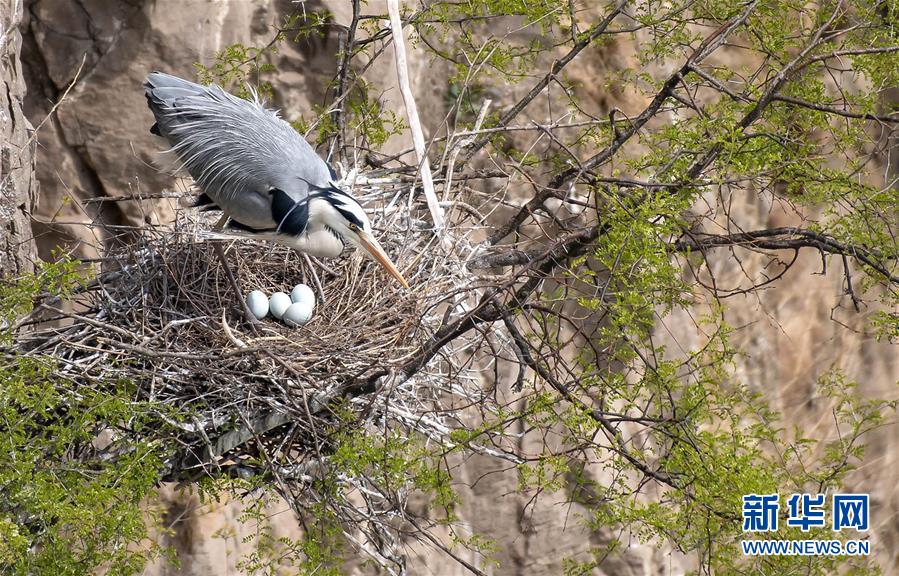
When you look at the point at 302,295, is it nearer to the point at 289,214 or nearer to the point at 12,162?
the point at 289,214

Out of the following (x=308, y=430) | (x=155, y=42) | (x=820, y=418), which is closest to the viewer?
(x=308, y=430)

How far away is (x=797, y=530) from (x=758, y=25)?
1.09m

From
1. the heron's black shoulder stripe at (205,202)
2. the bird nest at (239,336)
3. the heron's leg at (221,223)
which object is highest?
the heron's black shoulder stripe at (205,202)

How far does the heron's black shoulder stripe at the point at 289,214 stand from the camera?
Result: 248cm

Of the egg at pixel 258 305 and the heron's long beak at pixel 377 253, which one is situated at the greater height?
the heron's long beak at pixel 377 253

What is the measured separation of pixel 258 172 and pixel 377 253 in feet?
1.06

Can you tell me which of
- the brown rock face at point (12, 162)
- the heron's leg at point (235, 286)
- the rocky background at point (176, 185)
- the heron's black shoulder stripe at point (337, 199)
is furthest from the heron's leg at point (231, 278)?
the rocky background at point (176, 185)

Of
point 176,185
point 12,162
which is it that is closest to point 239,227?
point 12,162

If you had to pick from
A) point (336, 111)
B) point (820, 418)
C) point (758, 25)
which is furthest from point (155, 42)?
point (820, 418)

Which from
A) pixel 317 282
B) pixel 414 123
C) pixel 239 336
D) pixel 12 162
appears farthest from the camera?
pixel 317 282

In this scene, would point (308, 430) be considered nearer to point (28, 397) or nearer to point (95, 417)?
point (95, 417)

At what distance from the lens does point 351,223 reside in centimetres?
253

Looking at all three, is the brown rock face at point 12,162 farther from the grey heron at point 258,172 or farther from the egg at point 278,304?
the egg at point 278,304

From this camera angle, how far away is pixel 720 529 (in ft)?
7.43
